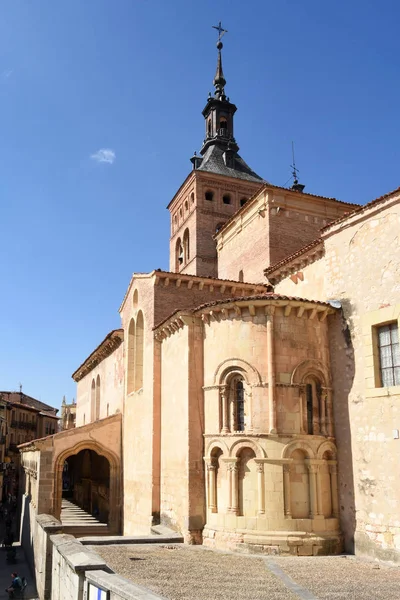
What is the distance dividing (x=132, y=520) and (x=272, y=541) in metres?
8.74

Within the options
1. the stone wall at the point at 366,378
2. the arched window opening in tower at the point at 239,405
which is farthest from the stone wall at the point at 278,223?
the arched window opening in tower at the point at 239,405

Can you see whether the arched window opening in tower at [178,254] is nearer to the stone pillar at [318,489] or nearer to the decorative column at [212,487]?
the decorative column at [212,487]

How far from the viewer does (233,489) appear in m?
14.1

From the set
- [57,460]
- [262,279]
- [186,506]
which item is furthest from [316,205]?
[57,460]

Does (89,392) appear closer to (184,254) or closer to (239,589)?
(184,254)

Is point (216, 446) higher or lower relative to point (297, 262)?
lower

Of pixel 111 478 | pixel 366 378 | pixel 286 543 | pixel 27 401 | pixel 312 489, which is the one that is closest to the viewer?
pixel 286 543

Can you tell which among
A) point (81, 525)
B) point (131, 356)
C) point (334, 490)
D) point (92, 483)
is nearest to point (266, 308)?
point (334, 490)

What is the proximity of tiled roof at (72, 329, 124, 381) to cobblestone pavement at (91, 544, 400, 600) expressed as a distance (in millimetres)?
12913

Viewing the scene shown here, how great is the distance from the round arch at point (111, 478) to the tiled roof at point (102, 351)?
16.8 ft

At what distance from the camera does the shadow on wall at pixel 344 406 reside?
13.8 meters

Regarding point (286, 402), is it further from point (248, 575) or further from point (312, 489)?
point (248, 575)

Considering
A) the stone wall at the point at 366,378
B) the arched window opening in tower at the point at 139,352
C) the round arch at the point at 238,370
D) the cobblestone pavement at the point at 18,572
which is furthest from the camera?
the arched window opening in tower at the point at 139,352

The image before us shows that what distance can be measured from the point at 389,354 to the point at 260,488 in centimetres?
448
